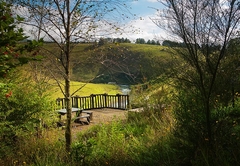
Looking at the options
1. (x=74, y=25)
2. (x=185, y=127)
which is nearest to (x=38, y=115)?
(x=74, y=25)

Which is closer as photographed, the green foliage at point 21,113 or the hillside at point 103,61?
the hillside at point 103,61

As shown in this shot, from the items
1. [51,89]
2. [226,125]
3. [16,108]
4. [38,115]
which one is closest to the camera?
[226,125]

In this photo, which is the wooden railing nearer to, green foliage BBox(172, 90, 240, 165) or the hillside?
the hillside

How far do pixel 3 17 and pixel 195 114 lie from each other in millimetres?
2709

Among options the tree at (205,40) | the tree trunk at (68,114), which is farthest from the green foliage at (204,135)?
the tree trunk at (68,114)

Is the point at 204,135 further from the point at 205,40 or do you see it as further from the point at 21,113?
the point at 21,113

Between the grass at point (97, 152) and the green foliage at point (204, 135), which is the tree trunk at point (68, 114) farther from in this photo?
the green foliage at point (204, 135)

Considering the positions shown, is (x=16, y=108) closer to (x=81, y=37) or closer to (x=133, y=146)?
(x=81, y=37)

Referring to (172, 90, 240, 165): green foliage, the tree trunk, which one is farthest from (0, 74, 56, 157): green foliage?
(172, 90, 240, 165): green foliage

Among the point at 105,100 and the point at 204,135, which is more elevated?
the point at 204,135

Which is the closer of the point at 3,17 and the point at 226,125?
the point at 3,17

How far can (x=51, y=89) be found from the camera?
22.9 feet

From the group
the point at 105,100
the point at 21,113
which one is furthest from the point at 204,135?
the point at 105,100

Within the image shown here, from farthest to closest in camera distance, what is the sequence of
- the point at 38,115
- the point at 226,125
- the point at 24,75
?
1. the point at 24,75
2. the point at 38,115
3. the point at 226,125
